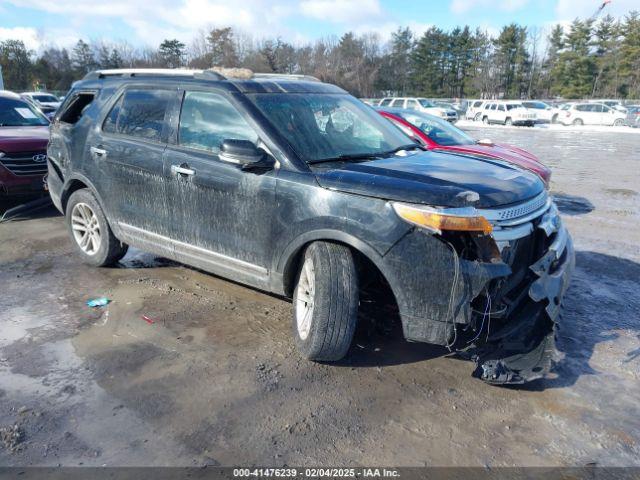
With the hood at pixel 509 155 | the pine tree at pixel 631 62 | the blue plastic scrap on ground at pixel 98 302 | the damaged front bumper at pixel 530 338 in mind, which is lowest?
the blue plastic scrap on ground at pixel 98 302

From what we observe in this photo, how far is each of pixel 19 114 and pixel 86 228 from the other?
4.90 m

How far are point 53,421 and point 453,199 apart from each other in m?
2.67

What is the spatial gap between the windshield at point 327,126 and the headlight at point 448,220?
1.01 m

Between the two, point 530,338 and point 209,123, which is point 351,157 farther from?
point 530,338

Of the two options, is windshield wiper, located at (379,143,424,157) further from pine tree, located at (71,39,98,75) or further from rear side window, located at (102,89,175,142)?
pine tree, located at (71,39,98,75)

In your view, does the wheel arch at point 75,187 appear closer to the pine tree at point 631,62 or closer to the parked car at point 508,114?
the parked car at point 508,114

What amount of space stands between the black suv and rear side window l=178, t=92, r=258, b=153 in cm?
1

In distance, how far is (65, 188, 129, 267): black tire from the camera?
518 centimetres

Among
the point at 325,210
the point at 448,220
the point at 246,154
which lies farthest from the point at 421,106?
the point at 448,220

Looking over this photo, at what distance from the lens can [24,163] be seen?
24.6 ft

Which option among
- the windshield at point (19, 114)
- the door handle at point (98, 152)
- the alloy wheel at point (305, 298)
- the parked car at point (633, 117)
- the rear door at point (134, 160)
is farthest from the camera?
the parked car at point (633, 117)

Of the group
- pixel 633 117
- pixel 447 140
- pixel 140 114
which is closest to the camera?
pixel 140 114

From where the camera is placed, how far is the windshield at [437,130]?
303 inches

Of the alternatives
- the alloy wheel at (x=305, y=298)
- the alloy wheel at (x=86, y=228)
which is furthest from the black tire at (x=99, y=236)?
the alloy wheel at (x=305, y=298)
